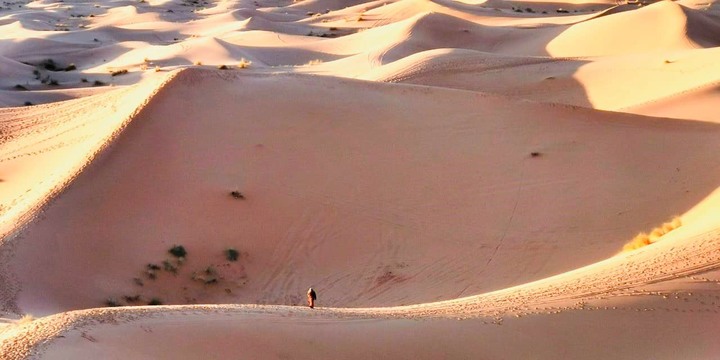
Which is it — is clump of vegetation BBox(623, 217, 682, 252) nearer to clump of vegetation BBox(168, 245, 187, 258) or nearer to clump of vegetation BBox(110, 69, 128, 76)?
clump of vegetation BBox(168, 245, 187, 258)

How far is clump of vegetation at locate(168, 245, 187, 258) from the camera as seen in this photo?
1131cm

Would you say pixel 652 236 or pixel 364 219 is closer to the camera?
pixel 652 236

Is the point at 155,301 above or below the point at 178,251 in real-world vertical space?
below

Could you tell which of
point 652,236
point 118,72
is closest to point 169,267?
point 652,236

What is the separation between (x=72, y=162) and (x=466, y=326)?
8.53m

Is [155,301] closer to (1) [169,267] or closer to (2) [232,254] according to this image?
(1) [169,267]

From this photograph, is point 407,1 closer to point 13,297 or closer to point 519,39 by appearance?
point 519,39

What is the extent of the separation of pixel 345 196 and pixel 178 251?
282 centimetres

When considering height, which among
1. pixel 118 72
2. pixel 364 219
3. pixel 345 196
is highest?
pixel 345 196

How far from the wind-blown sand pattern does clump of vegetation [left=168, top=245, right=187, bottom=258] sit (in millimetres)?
84

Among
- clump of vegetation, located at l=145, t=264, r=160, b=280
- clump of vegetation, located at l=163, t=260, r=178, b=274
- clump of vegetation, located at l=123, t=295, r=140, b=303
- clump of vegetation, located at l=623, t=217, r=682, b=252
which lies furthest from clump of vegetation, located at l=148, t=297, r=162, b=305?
clump of vegetation, located at l=623, t=217, r=682, b=252

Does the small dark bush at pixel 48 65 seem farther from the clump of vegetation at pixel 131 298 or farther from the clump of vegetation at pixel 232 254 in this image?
the clump of vegetation at pixel 131 298

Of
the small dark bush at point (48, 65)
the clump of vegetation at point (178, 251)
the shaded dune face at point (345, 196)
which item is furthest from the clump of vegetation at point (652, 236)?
the small dark bush at point (48, 65)

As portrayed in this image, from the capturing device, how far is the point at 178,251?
11.4m
